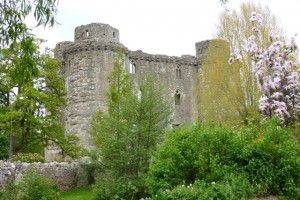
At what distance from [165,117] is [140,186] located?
10.8 feet

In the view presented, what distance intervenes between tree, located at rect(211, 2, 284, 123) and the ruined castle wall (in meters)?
8.78

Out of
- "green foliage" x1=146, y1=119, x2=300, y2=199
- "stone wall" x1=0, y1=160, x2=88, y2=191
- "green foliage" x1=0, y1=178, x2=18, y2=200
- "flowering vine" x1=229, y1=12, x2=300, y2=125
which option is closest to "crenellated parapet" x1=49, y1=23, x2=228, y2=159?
"stone wall" x1=0, y1=160, x2=88, y2=191

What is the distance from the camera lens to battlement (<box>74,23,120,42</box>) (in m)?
32.0

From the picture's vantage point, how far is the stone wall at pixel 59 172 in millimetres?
22406

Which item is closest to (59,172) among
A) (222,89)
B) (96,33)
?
(222,89)

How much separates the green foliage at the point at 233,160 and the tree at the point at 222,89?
1103 cm

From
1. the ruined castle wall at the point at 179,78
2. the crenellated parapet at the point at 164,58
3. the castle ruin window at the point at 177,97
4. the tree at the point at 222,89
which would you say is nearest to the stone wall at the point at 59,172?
the tree at the point at 222,89

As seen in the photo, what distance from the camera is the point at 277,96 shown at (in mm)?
17750

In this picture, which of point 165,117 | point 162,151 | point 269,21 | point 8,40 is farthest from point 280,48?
point 8,40

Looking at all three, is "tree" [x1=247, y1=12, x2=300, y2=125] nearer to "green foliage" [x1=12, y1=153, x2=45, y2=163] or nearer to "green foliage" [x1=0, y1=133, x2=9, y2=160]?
"green foliage" [x1=12, y1=153, x2=45, y2=163]

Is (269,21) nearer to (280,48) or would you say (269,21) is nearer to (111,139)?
(280,48)

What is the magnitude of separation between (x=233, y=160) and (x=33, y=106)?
14.5 m

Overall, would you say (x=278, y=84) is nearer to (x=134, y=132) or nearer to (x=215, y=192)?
(x=134, y=132)

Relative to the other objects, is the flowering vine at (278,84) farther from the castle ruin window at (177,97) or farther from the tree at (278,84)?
the castle ruin window at (177,97)
